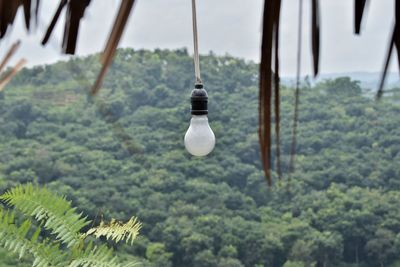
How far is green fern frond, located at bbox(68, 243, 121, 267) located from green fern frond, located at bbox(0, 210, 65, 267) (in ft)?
0.17

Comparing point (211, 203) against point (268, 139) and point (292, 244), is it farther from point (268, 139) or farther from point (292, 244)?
point (268, 139)

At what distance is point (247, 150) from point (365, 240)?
8.79 feet

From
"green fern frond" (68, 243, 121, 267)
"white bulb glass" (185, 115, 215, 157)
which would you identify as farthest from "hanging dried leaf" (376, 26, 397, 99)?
"green fern frond" (68, 243, 121, 267)

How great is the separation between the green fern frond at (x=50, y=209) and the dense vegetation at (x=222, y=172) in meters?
10.5

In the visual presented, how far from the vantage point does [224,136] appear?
13.1 meters

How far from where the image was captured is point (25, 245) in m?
1.41

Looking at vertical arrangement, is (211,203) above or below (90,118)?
below

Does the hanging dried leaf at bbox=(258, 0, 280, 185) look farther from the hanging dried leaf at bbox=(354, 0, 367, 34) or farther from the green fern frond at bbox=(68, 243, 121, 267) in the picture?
the green fern frond at bbox=(68, 243, 121, 267)

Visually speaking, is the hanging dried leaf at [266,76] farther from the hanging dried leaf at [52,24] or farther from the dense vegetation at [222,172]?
the dense vegetation at [222,172]

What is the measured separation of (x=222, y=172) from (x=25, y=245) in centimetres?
1168

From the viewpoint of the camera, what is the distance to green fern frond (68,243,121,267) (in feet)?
4.51

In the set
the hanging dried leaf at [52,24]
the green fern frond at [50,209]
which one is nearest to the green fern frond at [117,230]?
the green fern frond at [50,209]

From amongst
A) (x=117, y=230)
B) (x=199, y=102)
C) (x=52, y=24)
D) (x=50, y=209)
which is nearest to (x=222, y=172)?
(x=117, y=230)

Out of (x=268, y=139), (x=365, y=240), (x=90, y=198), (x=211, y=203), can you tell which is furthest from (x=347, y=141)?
(x=268, y=139)
